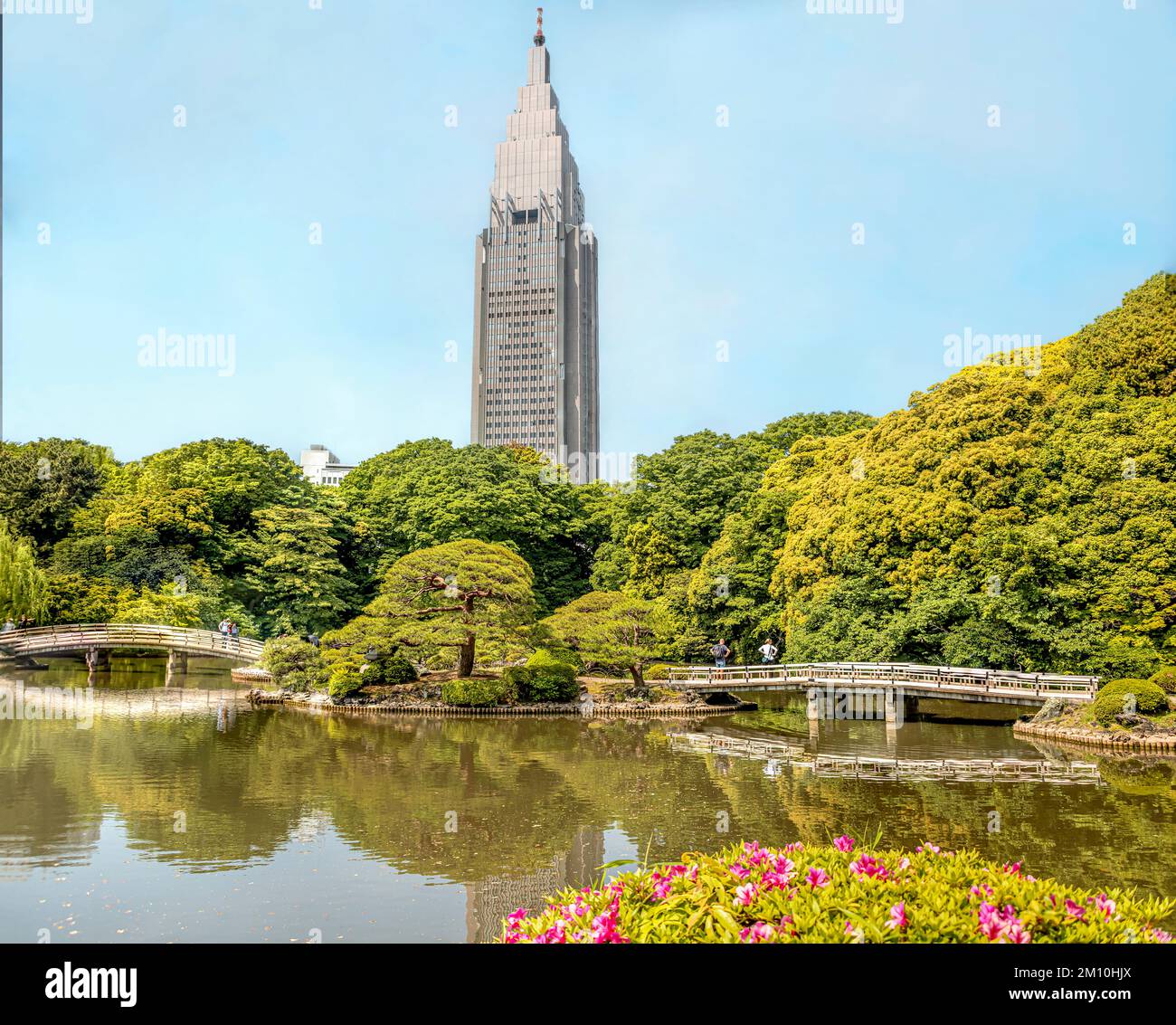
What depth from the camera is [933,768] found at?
20203mm

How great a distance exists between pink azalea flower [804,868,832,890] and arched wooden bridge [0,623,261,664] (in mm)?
33289

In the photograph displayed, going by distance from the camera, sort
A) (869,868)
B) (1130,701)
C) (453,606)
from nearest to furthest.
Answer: (869,868)
(1130,701)
(453,606)

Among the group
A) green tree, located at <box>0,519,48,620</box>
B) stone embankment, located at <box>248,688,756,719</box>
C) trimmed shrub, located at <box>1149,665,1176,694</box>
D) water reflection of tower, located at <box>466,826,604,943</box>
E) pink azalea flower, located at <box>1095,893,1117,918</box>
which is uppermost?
green tree, located at <box>0,519,48,620</box>

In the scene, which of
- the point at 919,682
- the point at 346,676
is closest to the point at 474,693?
the point at 346,676

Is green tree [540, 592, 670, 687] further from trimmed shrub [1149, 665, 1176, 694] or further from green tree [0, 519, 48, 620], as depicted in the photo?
green tree [0, 519, 48, 620]

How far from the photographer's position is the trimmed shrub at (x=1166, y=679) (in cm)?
2378

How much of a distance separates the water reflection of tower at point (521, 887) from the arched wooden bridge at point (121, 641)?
25.1m

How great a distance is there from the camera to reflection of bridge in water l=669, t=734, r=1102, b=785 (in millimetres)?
19312

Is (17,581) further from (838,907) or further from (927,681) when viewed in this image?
(838,907)

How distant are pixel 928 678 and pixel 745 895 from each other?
24.2m

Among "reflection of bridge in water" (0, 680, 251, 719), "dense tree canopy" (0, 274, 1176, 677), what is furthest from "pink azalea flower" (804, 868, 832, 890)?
"reflection of bridge in water" (0, 680, 251, 719)
